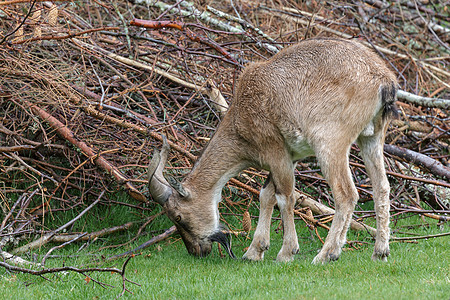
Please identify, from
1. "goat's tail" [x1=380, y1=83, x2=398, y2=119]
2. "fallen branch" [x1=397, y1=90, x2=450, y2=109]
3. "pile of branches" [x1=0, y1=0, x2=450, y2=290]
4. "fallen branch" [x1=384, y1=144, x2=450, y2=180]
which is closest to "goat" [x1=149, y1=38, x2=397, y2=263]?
"goat's tail" [x1=380, y1=83, x2=398, y2=119]

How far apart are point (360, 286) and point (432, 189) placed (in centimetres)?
417

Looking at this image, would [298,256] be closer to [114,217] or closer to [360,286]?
[360,286]

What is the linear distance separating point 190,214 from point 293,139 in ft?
4.79

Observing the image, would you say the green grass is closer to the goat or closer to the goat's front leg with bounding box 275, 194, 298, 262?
the goat's front leg with bounding box 275, 194, 298, 262

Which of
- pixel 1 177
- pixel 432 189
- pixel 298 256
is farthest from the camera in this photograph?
pixel 432 189

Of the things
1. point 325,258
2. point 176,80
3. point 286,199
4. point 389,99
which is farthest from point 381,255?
point 176,80

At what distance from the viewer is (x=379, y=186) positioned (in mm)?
6270

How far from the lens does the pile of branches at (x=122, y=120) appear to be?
706 centimetres

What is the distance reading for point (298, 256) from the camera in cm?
675

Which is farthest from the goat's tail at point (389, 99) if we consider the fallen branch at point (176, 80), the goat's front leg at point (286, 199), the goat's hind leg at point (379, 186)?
the fallen branch at point (176, 80)

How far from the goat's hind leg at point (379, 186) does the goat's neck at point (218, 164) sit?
1.41 metres

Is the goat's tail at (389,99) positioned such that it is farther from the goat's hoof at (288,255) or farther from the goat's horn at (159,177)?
the goat's horn at (159,177)

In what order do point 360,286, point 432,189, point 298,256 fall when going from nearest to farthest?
point 360,286 → point 298,256 → point 432,189

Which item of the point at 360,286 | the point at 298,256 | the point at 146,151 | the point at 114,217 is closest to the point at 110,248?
the point at 114,217
